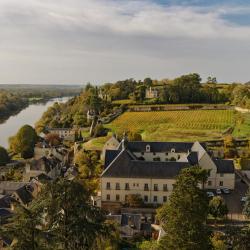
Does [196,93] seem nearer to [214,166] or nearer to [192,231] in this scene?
[214,166]

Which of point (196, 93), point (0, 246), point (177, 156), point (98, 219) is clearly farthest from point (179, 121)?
point (98, 219)

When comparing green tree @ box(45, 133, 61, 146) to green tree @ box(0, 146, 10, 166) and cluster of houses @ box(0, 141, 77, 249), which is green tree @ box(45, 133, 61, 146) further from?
green tree @ box(0, 146, 10, 166)

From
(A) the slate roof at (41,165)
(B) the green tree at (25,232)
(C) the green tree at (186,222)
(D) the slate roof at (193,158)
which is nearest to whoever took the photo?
(B) the green tree at (25,232)

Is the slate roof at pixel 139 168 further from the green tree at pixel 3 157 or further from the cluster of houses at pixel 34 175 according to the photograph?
the green tree at pixel 3 157

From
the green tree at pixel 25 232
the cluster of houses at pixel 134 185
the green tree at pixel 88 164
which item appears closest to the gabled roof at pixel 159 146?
the cluster of houses at pixel 134 185

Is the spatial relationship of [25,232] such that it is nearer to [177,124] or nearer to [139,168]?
[139,168]

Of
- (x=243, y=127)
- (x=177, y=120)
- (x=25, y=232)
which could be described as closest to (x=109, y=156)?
(x=25, y=232)
